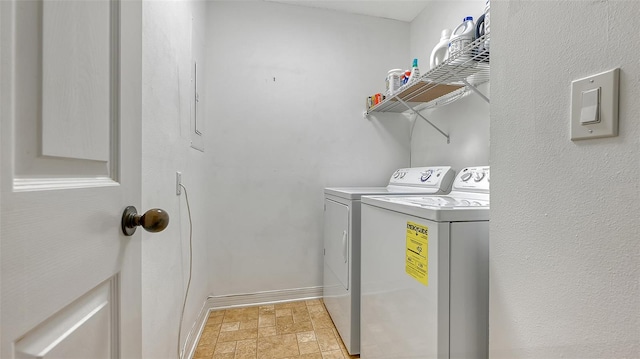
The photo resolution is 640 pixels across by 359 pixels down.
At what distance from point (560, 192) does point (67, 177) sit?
3.04ft

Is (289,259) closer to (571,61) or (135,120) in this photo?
(135,120)

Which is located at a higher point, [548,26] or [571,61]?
[548,26]

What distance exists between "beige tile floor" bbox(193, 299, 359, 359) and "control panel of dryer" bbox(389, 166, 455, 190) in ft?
3.93

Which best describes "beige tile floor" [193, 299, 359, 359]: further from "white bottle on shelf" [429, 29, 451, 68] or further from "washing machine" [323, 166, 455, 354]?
"white bottle on shelf" [429, 29, 451, 68]

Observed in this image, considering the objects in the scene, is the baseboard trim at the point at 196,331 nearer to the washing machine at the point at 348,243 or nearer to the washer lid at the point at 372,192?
the washing machine at the point at 348,243

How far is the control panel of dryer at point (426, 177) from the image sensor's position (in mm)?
1703

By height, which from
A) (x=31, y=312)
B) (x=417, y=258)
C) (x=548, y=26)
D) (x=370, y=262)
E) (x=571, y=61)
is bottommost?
(x=370, y=262)

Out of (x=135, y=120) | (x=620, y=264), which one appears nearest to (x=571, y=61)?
(x=620, y=264)

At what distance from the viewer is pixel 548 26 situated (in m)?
0.58

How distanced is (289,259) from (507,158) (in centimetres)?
185

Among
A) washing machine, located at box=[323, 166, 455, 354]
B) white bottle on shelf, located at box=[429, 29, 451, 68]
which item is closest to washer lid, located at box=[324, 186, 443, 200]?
washing machine, located at box=[323, 166, 455, 354]

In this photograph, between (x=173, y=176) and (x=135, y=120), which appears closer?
(x=135, y=120)

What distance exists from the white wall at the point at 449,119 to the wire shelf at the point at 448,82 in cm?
8

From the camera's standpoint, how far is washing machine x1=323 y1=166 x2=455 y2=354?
1534 mm
